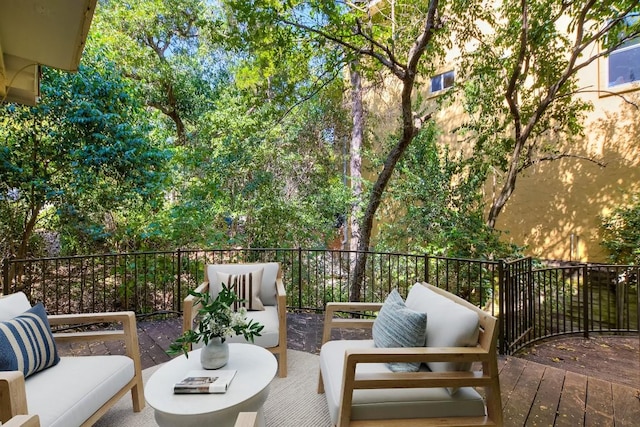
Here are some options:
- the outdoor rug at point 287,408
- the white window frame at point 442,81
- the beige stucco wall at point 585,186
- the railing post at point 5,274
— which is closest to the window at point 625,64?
the beige stucco wall at point 585,186

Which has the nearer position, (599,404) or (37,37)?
(599,404)

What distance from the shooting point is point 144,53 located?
7.68 metres

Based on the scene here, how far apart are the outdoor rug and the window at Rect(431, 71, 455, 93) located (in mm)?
7639

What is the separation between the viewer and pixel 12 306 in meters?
2.05

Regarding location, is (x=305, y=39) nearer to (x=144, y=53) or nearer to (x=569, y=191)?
(x=144, y=53)

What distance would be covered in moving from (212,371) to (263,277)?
1439 mm

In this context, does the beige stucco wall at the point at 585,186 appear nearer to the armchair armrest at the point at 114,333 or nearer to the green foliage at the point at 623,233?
the green foliage at the point at 623,233

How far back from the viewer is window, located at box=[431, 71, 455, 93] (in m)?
8.04

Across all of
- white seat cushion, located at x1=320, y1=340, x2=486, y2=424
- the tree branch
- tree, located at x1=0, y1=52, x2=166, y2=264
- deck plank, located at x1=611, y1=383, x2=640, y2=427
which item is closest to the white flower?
tree, located at x1=0, y1=52, x2=166, y2=264

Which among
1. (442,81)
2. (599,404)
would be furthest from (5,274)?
(442,81)

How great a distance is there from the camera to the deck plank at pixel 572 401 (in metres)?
2.19

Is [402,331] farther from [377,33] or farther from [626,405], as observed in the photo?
[377,33]

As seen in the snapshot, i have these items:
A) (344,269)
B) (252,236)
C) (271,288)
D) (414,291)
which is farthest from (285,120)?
(414,291)

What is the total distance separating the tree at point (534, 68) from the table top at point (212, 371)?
500 cm
